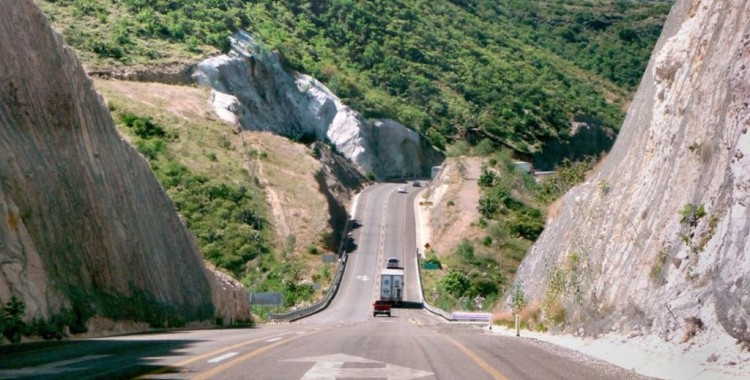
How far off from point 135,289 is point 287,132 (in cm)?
9077

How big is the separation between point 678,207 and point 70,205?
20.2m

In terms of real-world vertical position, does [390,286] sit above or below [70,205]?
below

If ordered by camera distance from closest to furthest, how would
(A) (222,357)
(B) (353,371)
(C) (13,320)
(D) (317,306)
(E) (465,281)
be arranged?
1. (B) (353,371)
2. (A) (222,357)
3. (C) (13,320)
4. (D) (317,306)
5. (E) (465,281)

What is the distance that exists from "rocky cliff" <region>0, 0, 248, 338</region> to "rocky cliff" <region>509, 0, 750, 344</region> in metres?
13.7

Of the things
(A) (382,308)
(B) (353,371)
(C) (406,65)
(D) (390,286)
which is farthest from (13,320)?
(C) (406,65)

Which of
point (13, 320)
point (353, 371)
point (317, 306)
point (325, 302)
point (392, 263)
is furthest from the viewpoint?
point (392, 263)

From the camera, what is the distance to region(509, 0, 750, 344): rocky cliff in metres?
15.6

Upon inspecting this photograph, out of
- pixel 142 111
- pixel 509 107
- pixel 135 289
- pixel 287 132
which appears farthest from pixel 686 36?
pixel 509 107

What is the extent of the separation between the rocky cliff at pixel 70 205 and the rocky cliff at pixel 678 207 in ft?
44.8

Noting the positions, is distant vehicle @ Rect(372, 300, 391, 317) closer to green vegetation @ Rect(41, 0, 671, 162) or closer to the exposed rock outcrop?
the exposed rock outcrop

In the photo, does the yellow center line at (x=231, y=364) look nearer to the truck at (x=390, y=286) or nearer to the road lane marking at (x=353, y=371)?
the road lane marking at (x=353, y=371)

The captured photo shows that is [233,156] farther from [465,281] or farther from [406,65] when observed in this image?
[406,65]

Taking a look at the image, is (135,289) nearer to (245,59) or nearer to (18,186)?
(18,186)

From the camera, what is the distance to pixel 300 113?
439ft
